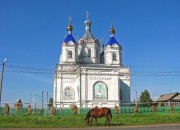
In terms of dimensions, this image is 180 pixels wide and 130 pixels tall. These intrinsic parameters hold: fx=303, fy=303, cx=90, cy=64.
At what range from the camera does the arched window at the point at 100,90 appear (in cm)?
5316

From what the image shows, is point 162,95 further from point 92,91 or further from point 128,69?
point 92,91

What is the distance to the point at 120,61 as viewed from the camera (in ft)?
213

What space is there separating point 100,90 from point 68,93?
6846 mm

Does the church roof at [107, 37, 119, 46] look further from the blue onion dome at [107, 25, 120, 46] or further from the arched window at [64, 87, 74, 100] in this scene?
the arched window at [64, 87, 74, 100]

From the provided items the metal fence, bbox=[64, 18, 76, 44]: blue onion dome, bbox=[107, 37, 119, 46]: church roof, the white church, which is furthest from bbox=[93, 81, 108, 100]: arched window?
the metal fence

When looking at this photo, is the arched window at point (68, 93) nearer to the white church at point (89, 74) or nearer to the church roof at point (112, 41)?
the white church at point (89, 74)

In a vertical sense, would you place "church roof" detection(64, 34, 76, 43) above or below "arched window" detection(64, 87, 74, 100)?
above

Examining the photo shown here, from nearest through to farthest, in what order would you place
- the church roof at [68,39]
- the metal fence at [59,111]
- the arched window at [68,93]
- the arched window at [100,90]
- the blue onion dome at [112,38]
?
the metal fence at [59,111] → the arched window at [100,90] → the arched window at [68,93] → the church roof at [68,39] → the blue onion dome at [112,38]

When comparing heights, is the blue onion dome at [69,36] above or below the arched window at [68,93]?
above

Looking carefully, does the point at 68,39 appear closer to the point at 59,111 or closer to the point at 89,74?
the point at 89,74

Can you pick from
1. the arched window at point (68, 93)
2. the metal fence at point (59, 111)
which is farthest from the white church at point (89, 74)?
the metal fence at point (59, 111)

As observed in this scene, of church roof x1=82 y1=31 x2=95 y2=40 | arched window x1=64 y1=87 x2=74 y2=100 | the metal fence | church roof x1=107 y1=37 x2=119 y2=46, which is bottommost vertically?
the metal fence

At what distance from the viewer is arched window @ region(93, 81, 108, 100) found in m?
53.2

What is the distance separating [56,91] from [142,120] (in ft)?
112
